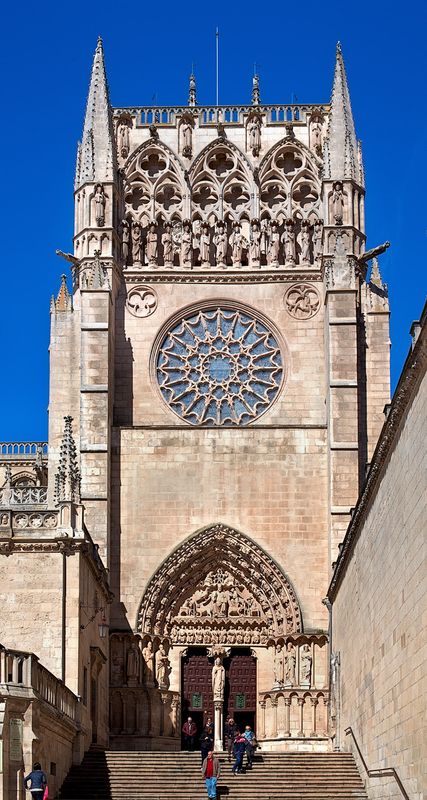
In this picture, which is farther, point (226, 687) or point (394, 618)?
point (226, 687)

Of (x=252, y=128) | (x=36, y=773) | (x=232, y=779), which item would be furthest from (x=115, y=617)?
(x=36, y=773)

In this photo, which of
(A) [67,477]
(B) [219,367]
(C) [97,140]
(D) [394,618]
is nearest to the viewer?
(D) [394,618]

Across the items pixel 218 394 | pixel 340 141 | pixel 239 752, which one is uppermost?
pixel 340 141

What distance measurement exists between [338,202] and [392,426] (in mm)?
15845

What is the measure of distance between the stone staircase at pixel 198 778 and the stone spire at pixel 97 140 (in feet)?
44.3

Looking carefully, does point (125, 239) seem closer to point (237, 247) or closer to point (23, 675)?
point (237, 247)

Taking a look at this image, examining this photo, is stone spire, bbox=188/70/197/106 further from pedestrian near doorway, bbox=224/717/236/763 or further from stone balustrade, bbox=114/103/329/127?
pedestrian near doorway, bbox=224/717/236/763

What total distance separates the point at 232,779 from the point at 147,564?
767 centimetres

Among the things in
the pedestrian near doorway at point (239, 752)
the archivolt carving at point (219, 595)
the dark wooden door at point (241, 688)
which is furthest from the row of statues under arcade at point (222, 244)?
the pedestrian near doorway at point (239, 752)

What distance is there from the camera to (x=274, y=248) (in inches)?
1291

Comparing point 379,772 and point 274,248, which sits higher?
point 274,248

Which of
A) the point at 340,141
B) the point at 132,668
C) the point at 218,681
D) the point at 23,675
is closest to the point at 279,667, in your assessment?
the point at 218,681

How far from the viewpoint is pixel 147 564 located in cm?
3050

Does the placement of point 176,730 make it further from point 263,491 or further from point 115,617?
point 263,491
